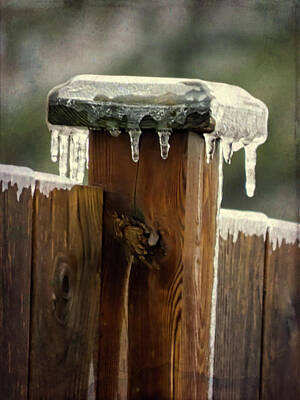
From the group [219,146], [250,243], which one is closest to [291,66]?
[250,243]

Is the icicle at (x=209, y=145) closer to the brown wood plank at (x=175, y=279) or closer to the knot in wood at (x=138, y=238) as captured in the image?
the brown wood plank at (x=175, y=279)

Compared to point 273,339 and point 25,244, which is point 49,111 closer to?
point 25,244

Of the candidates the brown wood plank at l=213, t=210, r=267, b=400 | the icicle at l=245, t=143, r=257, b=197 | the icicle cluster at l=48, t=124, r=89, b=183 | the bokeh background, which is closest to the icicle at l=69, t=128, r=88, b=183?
the icicle cluster at l=48, t=124, r=89, b=183

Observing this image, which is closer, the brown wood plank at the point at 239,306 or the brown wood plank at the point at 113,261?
the brown wood plank at the point at 113,261

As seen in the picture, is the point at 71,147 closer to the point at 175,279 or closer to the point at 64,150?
the point at 64,150

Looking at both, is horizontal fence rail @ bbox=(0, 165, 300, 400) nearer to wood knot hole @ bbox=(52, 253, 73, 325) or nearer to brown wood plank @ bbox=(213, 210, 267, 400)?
wood knot hole @ bbox=(52, 253, 73, 325)

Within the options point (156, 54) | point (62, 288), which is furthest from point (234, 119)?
point (156, 54)

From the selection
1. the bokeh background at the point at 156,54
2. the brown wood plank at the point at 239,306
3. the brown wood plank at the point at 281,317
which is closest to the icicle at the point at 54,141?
the brown wood plank at the point at 239,306
